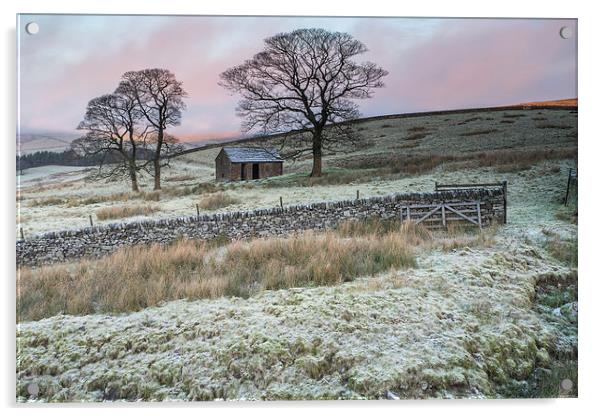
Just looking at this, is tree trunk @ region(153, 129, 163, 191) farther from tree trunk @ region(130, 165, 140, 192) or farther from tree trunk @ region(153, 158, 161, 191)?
tree trunk @ region(130, 165, 140, 192)

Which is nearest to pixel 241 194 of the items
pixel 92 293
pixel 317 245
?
pixel 317 245

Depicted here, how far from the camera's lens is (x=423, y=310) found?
4254 millimetres

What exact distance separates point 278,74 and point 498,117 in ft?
8.14

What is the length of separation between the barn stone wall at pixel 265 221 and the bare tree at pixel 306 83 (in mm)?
712

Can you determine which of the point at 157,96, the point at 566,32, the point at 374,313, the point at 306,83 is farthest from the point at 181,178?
the point at 566,32

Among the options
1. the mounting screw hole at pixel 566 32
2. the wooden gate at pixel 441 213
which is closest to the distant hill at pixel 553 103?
the mounting screw hole at pixel 566 32

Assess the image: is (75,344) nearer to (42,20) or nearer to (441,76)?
(42,20)

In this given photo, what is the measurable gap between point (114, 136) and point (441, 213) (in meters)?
3.68

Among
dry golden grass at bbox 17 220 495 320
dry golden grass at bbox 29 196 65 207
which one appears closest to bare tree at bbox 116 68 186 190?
dry golden grass at bbox 29 196 65 207

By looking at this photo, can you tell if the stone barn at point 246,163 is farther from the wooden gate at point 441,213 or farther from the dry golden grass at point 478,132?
the dry golden grass at point 478,132

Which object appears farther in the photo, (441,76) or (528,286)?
(441,76)

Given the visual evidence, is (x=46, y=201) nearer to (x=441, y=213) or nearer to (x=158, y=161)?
(x=158, y=161)

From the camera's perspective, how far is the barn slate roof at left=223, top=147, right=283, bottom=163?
15.4 feet

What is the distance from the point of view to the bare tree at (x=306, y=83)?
4.68 m
